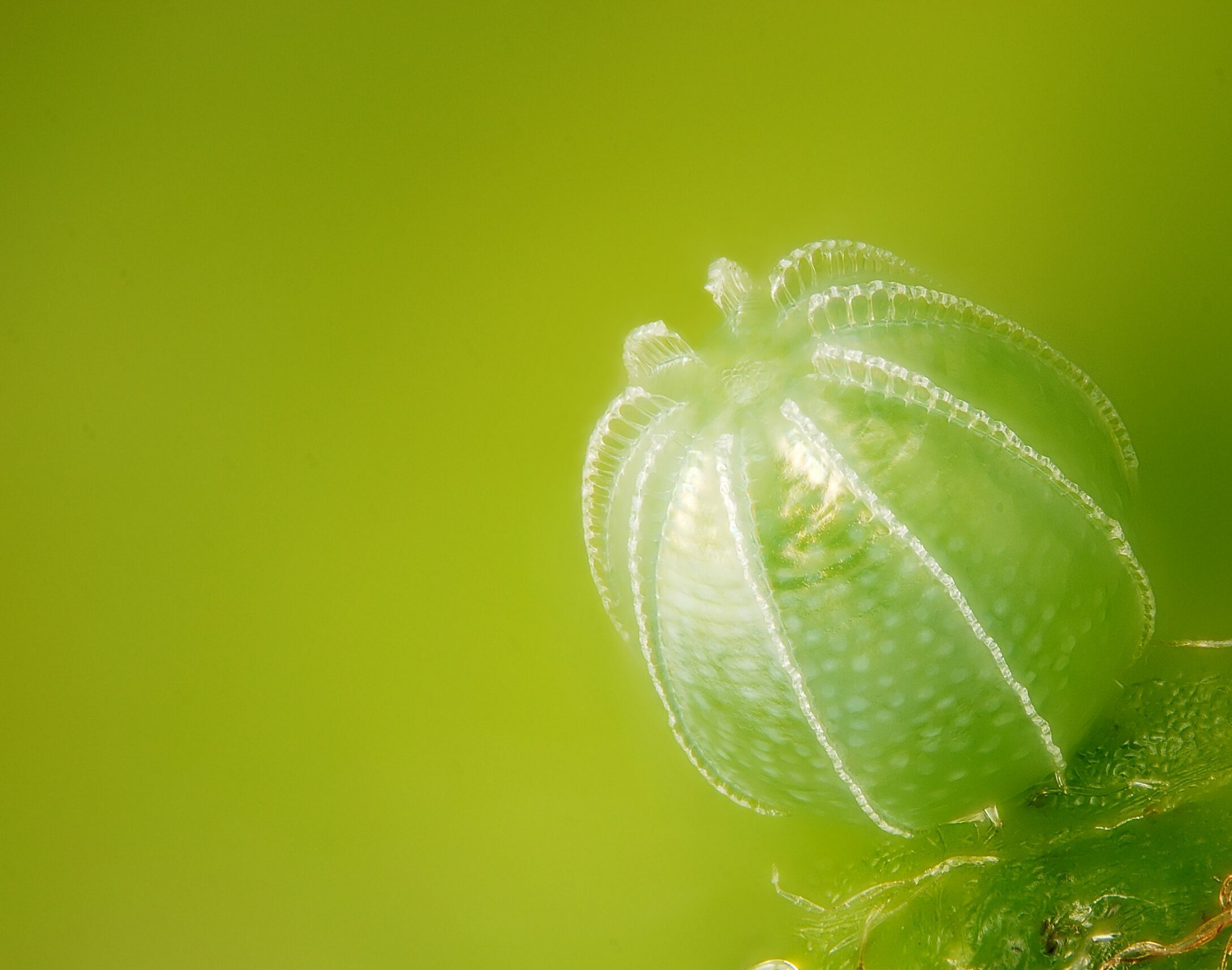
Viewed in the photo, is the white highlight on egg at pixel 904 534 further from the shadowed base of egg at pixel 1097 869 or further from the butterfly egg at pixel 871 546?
the shadowed base of egg at pixel 1097 869

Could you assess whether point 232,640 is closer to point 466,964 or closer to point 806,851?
point 466,964

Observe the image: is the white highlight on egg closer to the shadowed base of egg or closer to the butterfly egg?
the butterfly egg

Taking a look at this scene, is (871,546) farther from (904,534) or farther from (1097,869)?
(1097,869)

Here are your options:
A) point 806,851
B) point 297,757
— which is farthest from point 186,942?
point 806,851

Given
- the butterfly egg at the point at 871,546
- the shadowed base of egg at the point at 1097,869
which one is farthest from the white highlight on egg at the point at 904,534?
the shadowed base of egg at the point at 1097,869

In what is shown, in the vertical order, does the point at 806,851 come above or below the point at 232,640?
below

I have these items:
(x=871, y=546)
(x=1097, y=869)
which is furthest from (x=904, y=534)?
(x=1097, y=869)

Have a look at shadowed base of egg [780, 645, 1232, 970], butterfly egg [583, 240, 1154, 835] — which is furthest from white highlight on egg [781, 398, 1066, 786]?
shadowed base of egg [780, 645, 1232, 970]

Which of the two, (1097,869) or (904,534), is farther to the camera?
(1097,869)
